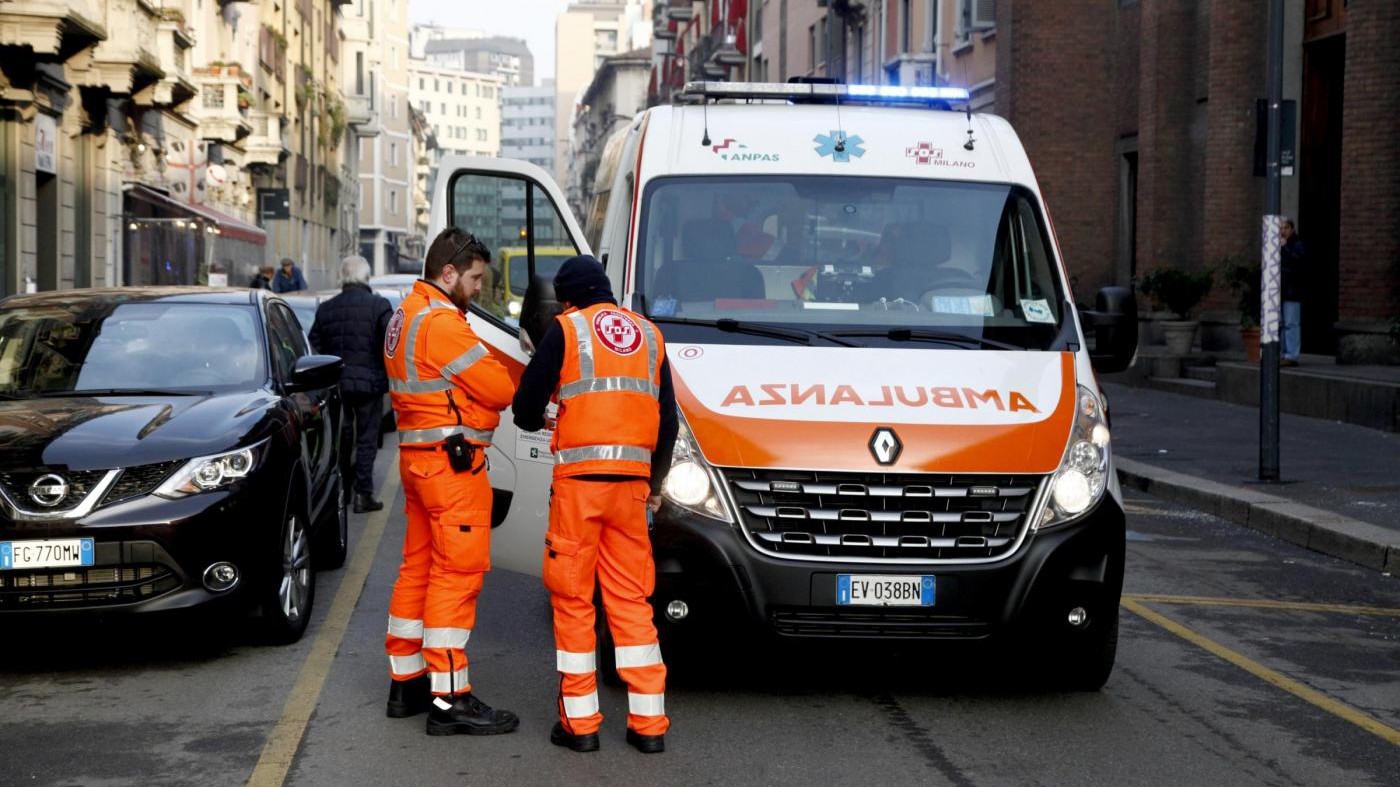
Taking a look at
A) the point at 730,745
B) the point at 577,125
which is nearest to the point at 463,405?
the point at 730,745

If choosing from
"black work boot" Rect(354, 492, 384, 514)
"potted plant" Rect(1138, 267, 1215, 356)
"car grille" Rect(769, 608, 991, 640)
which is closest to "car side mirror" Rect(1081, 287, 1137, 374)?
"car grille" Rect(769, 608, 991, 640)

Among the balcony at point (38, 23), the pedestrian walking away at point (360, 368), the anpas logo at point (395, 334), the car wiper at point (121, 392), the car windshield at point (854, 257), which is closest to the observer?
the anpas logo at point (395, 334)

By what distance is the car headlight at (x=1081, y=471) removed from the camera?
6.71 metres

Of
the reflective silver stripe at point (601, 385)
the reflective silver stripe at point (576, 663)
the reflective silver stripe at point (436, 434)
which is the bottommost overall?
the reflective silver stripe at point (576, 663)

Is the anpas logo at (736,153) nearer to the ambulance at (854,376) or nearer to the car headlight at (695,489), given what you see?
the ambulance at (854,376)

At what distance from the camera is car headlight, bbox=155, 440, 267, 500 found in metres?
7.39

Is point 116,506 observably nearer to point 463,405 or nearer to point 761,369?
point 463,405

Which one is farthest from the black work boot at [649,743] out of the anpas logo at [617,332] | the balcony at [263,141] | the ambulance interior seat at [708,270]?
the balcony at [263,141]

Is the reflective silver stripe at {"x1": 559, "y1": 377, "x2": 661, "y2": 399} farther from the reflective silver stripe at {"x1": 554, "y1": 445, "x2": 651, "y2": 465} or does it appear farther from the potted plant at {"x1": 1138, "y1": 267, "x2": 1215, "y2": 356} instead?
the potted plant at {"x1": 1138, "y1": 267, "x2": 1215, "y2": 356}

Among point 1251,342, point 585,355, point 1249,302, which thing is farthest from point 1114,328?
point 1251,342

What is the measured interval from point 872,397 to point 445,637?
174 centimetres

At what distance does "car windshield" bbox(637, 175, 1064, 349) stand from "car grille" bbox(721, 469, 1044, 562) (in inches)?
34.6

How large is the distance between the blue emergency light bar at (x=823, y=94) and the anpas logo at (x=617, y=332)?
9.97ft

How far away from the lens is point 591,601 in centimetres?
620
